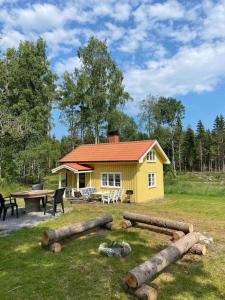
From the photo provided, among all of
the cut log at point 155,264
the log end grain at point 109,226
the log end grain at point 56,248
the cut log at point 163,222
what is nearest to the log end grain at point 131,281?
the cut log at point 155,264

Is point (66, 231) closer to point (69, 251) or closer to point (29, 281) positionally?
point (69, 251)

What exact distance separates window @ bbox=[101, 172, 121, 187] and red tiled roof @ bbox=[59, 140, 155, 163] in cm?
107

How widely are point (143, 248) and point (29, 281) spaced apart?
10.3 feet

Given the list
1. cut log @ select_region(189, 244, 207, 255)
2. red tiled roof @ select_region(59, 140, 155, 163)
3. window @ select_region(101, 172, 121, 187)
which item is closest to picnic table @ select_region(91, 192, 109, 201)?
window @ select_region(101, 172, 121, 187)

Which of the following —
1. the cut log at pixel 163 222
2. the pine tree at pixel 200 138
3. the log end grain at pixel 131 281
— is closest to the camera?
the log end grain at pixel 131 281

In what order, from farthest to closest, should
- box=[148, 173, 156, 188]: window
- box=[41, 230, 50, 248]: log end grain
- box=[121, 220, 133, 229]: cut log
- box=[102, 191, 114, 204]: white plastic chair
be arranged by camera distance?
box=[148, 173, 156, 188]: window
box=[102, 191, 114, 204]: white plastic chair
box=[121, 220, 133, 229]: cut log
box=[41, 230, 50, 248]: log end grain

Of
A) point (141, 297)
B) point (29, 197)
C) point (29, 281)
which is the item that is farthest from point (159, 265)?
point (29, 197)

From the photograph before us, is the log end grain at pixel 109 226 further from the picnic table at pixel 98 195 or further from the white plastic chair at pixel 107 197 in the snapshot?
the picnic table at pixel 98 195

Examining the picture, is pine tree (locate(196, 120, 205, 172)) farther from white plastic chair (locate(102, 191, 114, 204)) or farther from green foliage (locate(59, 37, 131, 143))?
white plastic chair (locate(102, 191, 114, 204))

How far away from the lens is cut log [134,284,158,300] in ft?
15.6

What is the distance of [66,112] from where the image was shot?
106 feet

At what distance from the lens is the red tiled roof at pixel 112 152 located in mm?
18734

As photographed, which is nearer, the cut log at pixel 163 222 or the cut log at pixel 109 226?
the cut log at pixel 163 222

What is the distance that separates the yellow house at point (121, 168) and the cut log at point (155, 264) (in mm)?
11087
